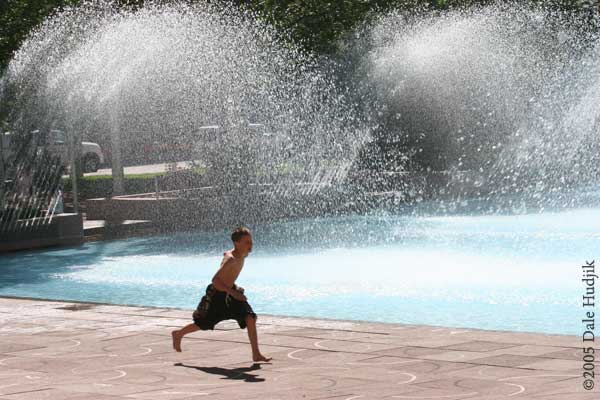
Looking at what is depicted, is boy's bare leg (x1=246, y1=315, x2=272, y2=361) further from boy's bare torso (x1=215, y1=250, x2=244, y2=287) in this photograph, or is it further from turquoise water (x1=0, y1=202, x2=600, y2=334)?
turquoise water (x1=0, y1=202, x2=600, y2=334)

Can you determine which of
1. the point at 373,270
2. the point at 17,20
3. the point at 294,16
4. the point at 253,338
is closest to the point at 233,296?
the point at 253,338

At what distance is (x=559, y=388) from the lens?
8477mm

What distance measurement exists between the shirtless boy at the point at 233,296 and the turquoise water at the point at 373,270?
429 centimetres

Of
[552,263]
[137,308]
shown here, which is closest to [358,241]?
[552,263]

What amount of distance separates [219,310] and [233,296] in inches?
8.5

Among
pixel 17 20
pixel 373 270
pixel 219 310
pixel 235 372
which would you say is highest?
pixel 17 20

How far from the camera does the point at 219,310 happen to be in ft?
33.7

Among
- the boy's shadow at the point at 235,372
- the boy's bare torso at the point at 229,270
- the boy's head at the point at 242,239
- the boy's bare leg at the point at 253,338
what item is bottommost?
the boy's shadow at the point at 235,372

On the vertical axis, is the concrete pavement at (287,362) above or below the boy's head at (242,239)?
below

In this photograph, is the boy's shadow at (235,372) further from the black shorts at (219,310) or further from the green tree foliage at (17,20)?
the green tree foliage at (17,20)

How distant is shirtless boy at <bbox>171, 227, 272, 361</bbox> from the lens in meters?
10.1

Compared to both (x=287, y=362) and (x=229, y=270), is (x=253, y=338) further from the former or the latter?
(x=229, y=270)

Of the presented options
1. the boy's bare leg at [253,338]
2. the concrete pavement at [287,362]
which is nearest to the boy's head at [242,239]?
the boy's bare leg at [253,338]

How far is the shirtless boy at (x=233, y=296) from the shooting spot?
10.1 meters
